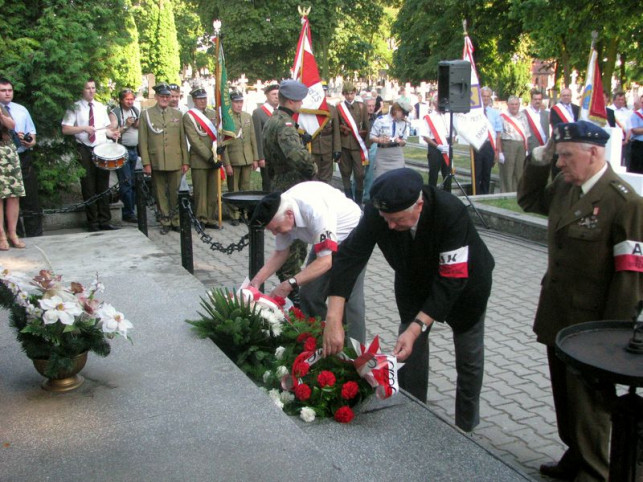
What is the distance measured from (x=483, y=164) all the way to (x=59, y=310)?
10563 millimetres

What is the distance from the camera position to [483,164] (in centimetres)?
1312

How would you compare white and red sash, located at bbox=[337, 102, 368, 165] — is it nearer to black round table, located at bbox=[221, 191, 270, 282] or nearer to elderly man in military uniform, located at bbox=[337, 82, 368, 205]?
elderly man in military uniform, located at bbox=[337, 82, 368, 205]

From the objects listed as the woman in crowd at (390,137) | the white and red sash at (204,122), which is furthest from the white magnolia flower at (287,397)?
the woman in crowd at (390,137)

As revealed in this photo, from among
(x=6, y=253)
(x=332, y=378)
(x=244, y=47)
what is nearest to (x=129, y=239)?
(x=6, y=253)

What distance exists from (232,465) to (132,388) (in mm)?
1137

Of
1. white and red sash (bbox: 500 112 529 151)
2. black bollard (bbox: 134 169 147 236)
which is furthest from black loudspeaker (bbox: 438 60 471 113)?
black bollard (bbox: 134 169 147 236)

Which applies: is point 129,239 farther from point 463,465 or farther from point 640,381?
point 640,381

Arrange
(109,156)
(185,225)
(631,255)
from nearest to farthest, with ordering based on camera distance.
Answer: (631,255), (185,225), (109,156)

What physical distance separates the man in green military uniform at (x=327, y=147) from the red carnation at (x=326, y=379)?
26.9 ft

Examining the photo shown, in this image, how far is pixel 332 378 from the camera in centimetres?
375

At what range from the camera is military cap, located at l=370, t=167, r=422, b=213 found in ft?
11.1

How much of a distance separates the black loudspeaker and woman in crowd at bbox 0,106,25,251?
6.58 metres

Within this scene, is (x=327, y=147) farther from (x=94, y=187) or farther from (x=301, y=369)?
(x=301, y=369)

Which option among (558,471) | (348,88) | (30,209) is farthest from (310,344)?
(348,88)
